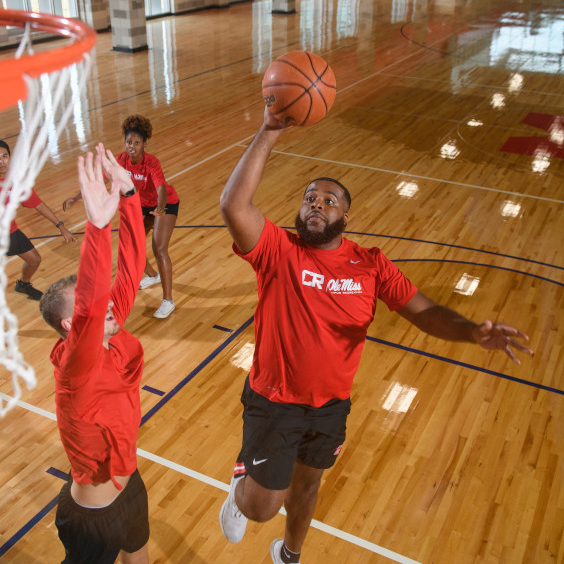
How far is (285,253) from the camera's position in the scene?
3.16m

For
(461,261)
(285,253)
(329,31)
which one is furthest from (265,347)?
(329,31)

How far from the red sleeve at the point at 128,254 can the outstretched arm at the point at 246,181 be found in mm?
381

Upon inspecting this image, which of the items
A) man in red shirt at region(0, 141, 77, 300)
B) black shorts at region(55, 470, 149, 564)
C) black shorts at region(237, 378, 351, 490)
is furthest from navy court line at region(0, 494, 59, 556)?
man in red shirt at region(0, 141, 77, 300)

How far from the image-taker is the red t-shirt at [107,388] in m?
2.40

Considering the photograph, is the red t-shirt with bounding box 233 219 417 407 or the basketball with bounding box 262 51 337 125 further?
the basketball with bounding box 262 51 337 125

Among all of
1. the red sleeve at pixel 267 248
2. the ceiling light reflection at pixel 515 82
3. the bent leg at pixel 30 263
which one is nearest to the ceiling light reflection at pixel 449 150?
the ceiling light reflection at pixel 515 82

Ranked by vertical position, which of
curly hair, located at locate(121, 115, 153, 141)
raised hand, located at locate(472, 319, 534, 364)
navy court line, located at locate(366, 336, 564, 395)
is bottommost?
navy court line, located at locate(366, 336, 564, 395)

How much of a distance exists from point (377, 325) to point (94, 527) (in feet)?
11.7

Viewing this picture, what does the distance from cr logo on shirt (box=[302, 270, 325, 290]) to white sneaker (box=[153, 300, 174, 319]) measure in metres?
2.89

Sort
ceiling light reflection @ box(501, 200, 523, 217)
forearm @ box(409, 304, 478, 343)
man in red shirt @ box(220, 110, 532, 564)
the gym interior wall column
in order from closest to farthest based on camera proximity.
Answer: forearm @ box(409, 304, 478, 343) < man in red shirt @ box(220, 110, 532, 564) < ceiling light reflection @ box(501, 200, 523, 217) < the gym interior wall column

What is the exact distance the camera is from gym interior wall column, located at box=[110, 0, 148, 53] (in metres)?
15.3

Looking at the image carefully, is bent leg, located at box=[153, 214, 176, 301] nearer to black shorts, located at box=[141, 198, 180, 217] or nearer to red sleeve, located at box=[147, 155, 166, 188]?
black shorts, located at box=[141, 198, 180, 217]

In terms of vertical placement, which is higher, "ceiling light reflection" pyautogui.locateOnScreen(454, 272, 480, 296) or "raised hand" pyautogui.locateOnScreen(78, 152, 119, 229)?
"raised hand" pyautogui.locateOnScreen(78, 152, 119, 229)

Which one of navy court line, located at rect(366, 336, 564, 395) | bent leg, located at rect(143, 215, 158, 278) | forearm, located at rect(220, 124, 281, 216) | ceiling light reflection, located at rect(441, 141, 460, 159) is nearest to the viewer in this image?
forearm, located at rect(220, 124, 281, 216)
